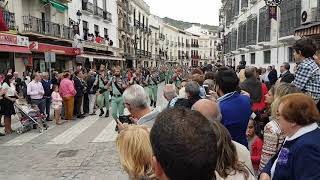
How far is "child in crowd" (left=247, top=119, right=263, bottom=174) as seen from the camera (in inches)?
161

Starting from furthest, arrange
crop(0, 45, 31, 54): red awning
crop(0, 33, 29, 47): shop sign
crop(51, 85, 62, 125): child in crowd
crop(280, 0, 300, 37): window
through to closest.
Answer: crop(280, 0, 300, 37): window → crop(0, 33, 29, 47): shop sign → crop(0, 45, 31, 54): red awning → crop(51, 85, 62, 125): child in crowd

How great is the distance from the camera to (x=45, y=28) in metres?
22.9

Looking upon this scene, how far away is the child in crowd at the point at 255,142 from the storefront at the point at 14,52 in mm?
14469

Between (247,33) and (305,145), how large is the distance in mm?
28018

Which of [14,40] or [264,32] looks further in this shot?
[264,32]

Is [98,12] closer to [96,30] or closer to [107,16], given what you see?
[96,30]

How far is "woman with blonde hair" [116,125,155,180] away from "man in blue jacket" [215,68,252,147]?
1546 mm

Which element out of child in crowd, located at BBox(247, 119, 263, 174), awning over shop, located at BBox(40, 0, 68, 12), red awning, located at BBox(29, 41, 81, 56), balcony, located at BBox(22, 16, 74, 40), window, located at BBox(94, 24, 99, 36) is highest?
awning over shop, located at BBox(40, 0, 68, 12)

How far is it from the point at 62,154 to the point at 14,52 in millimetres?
11477

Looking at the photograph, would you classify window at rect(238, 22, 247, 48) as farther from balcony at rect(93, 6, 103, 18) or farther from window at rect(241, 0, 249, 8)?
balcony at rect(93, 6, 103, 18)

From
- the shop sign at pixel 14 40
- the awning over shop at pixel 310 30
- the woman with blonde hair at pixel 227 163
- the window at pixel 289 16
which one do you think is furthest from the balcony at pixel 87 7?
the woman with blonde hair at pixel 227 163

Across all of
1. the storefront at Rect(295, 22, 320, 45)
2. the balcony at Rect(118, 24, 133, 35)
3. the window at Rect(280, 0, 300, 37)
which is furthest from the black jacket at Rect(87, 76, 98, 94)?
the balcony at Rect(118, 24, 133, 35)

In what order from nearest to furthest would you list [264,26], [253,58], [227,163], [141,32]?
[227,163] → [264,26] → [253,58] → [141,32]

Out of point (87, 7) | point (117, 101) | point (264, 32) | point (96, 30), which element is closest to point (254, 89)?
point (117, 101)
